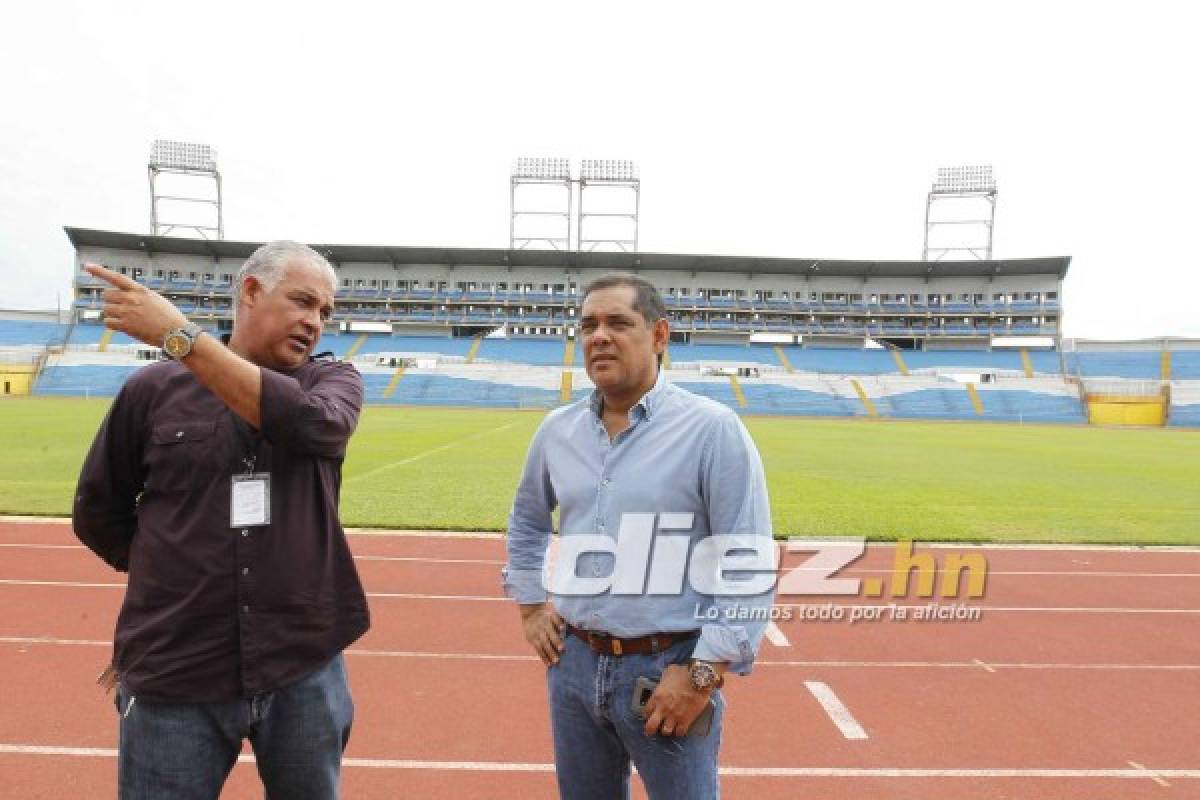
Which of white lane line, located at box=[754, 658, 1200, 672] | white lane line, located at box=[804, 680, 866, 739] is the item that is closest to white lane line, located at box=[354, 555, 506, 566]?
white lane line, located at box=[754, 658, 1200, 672]

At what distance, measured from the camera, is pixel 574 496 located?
227cm

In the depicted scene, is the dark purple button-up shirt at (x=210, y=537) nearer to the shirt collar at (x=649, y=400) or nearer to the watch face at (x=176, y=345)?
the watch face at (x=176, y=345)

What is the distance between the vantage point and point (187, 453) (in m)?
1.87

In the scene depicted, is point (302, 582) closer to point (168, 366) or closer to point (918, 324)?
point (168, 366)

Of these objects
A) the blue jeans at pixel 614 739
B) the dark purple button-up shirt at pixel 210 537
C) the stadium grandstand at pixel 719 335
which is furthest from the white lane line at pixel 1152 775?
the stadium grandstand at pixel 719 335

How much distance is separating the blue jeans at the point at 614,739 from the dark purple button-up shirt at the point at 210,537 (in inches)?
28.9

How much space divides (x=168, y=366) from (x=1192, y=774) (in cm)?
502

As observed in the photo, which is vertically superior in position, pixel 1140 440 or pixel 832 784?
pixel 832 784

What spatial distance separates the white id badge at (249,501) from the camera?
1881 mm

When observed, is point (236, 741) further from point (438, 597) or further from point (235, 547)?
point (438, 597)

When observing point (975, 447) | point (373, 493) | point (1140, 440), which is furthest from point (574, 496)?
point (1140, 440)

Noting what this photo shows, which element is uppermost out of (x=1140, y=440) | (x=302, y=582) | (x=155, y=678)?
(x=302, y=582)

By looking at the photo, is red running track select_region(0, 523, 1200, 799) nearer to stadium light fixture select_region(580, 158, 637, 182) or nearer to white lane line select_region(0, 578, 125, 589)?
white lane line select_region(0, 578, 125, 589)

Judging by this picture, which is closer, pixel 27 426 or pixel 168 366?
pixel 168 366
